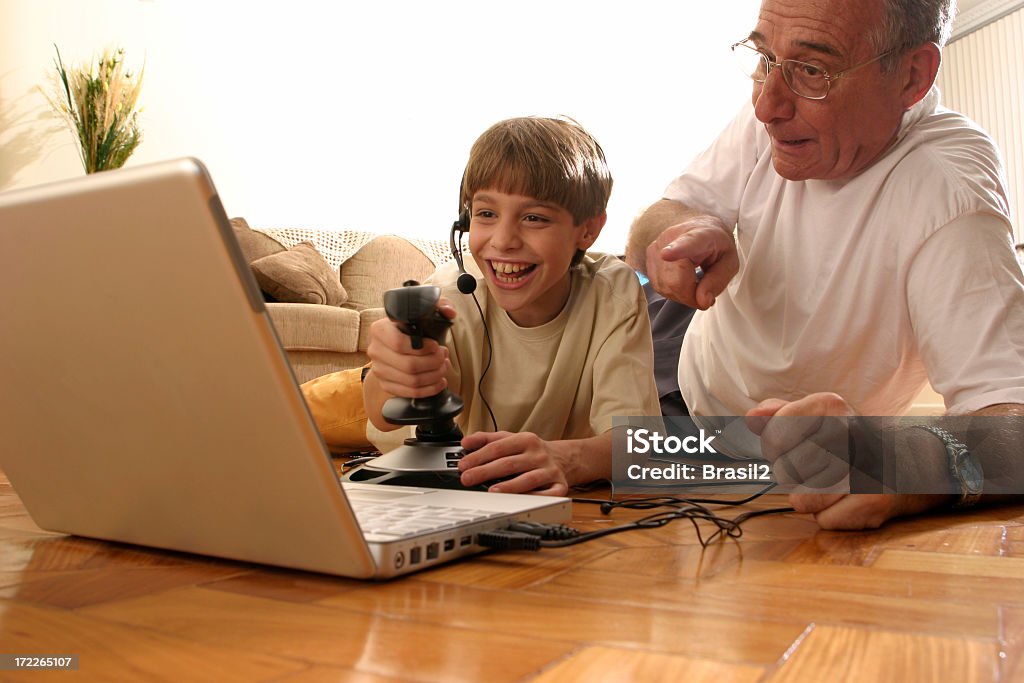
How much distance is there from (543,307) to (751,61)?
51cm

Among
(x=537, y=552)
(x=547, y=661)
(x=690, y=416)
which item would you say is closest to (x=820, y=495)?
(x=537, y=552)

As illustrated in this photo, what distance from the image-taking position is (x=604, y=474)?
1.20 m

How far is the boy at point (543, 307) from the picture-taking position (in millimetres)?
1312

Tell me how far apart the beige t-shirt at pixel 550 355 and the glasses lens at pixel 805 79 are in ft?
1.26

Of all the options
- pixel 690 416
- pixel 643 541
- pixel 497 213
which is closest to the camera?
pixel 643 541

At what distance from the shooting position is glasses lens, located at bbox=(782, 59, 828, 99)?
49.1 inches

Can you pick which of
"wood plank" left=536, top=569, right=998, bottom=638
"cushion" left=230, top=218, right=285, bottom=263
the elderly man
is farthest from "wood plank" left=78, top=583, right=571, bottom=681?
"cushion" left=230, top=218, right=285, bottom=263

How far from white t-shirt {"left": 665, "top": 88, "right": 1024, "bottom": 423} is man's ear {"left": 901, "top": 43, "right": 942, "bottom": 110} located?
0.06m

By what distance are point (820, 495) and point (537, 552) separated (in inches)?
12.0

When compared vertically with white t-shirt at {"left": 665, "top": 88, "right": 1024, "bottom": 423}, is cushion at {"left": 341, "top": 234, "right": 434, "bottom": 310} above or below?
below

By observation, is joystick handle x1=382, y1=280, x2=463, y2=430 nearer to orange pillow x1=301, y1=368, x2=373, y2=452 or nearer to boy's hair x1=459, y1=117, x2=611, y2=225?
boy's hair x1=459, y1=117, x2=611, y2=225

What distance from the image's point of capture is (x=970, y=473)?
38.1 inches

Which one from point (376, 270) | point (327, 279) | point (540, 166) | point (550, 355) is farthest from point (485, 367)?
point (376, 270)

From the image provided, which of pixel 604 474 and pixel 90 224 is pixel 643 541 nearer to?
pixel 604 474
